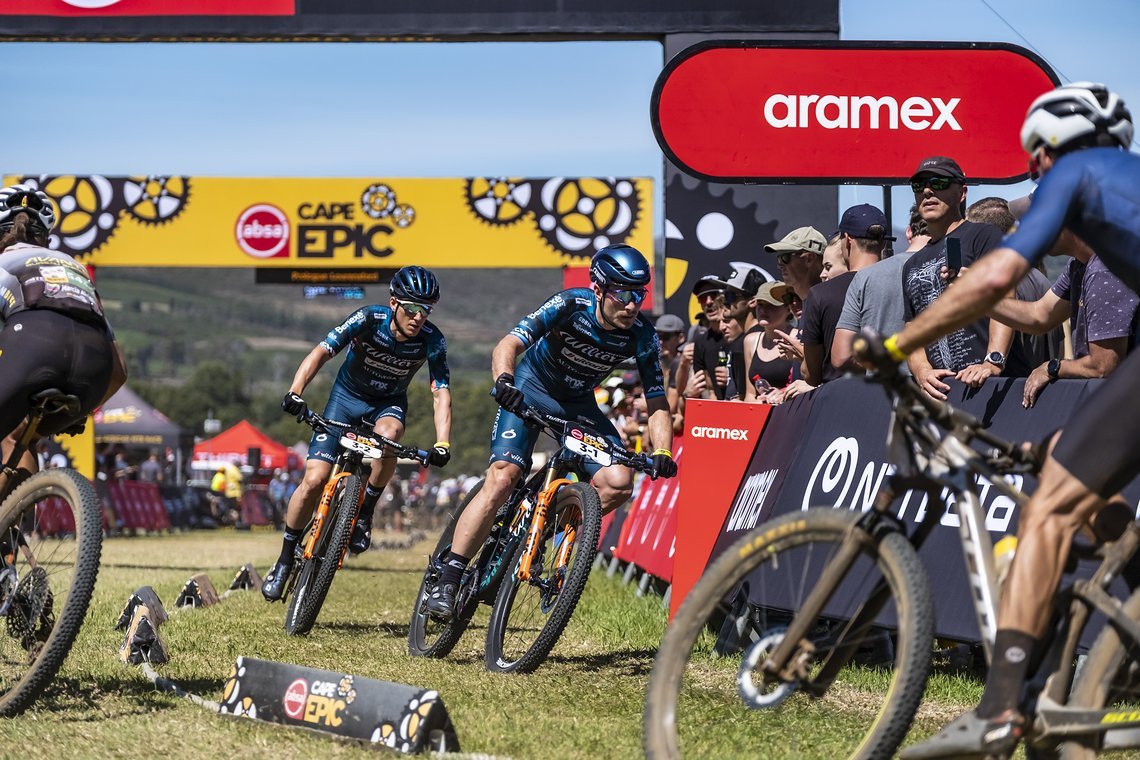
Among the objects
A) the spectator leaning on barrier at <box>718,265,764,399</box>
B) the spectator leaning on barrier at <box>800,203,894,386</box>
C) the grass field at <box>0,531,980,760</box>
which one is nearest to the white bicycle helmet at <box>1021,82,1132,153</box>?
the grass field at <box>0,531,980,760</box>

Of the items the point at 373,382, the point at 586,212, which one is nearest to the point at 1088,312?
the point at 373,382

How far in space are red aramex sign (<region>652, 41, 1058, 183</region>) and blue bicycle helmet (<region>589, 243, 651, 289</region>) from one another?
3529 mm

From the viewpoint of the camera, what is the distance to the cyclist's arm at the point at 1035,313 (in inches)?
237

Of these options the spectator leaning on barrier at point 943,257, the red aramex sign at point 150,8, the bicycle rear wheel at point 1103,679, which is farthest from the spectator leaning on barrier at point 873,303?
the red aramex sign at point 150,8

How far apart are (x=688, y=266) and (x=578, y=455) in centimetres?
805

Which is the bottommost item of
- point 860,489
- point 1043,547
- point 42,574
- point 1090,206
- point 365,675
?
point 365,675

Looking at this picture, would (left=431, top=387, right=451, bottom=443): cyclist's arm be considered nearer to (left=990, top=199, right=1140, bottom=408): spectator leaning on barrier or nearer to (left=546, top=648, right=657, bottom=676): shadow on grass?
(left=546, top=648, right=657, bottom=676): shadow on grass

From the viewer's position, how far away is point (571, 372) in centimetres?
809

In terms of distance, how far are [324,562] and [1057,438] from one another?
221 inches

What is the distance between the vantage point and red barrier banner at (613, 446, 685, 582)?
11.2m

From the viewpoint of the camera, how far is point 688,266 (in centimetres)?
1529

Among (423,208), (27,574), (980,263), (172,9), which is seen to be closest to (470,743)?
(27,574)

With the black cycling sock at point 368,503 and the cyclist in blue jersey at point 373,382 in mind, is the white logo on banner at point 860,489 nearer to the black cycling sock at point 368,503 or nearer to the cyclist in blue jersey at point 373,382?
the cyclist in blue jersey at point 373,382

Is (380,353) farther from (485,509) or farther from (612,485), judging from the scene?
(612,485)
